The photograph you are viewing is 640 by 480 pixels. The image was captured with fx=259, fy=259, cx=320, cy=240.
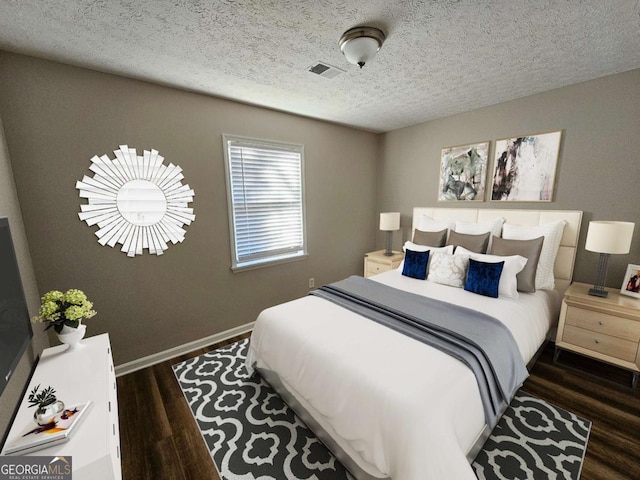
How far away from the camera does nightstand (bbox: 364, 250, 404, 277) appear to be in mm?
3507

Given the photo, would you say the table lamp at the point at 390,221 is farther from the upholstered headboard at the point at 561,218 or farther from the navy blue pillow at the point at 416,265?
the upholstered headboard at the point at 561,218

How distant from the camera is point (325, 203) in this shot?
3.60 m

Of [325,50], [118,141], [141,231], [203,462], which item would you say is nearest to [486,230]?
[325,50]

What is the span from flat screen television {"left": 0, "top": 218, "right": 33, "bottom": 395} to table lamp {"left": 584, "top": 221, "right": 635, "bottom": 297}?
145 inches

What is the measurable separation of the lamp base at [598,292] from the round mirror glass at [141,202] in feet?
12.4

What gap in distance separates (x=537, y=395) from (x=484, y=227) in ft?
5.12

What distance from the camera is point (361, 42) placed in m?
1.60

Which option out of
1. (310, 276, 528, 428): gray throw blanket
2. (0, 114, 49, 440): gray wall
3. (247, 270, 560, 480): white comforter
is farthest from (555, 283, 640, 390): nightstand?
(0, 114, 49, 440): gray wall

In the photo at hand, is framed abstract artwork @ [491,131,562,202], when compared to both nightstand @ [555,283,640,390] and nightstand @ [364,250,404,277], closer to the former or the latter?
nightstand @ [555,283,640,390]

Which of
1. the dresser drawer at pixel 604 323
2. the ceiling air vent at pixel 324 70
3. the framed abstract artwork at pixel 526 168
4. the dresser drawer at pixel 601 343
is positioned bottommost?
the dresser drawer at pixel 601 343

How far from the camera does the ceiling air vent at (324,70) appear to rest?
1.98m

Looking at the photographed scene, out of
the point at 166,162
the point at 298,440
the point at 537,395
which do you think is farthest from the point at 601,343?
the point at 166,162

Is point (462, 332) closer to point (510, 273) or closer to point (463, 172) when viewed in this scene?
point (510, 273)

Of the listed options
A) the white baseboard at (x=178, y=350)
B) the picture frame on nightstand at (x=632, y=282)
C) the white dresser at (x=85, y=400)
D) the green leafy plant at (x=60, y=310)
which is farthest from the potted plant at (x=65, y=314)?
the picture frame on nightstand at (x=632, y=282)
